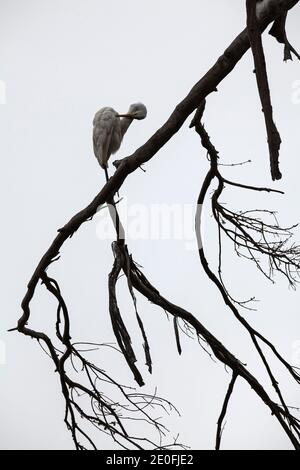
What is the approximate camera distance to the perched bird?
6819mm

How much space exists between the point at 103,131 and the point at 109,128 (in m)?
0.08

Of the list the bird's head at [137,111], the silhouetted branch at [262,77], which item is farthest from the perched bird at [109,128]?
the silhouetted branch at [262,77]

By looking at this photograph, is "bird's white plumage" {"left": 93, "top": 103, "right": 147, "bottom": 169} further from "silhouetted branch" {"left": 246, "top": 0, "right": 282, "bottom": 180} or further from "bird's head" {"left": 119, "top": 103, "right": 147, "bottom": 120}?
"silhouetted branch" {"left": 246, "top": 0, "right": 282, "bottom": 180}

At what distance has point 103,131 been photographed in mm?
6824

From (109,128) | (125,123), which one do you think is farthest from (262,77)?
(125,123)

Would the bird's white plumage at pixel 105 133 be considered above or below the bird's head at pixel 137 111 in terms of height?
below

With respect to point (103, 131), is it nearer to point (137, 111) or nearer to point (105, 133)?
point (105, 133)

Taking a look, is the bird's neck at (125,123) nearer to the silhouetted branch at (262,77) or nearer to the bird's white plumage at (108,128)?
the bird's white plumage at (108,128)

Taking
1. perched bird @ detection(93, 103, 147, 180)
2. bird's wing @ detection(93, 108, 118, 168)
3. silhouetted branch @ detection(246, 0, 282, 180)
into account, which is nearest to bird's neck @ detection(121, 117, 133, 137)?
perched bird @ detection(93, 103, 147, 180)

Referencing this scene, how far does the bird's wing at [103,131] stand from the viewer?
22.4 ft

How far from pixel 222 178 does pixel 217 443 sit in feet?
4.91
